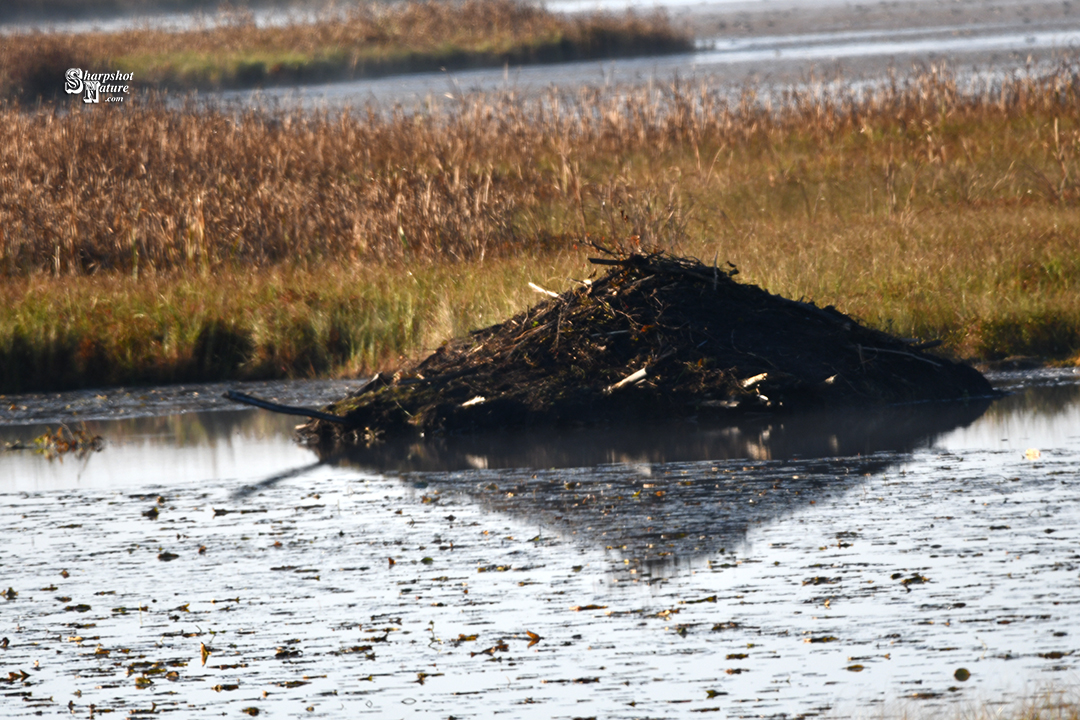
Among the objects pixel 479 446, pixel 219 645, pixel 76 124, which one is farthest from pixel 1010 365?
pixel 76 124

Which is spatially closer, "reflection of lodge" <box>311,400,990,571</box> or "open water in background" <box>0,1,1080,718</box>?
"open water in background" <box>0,1,1080,718</box>

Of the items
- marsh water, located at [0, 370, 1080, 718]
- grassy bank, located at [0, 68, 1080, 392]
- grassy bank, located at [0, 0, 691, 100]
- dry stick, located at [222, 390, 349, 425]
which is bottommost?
marsh water, located at [0, 370, 1080, 718]

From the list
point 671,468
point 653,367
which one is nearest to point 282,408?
point 653,367

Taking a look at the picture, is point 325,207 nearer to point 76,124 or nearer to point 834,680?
point 76,124

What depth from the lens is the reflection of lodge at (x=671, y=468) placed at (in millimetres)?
8391

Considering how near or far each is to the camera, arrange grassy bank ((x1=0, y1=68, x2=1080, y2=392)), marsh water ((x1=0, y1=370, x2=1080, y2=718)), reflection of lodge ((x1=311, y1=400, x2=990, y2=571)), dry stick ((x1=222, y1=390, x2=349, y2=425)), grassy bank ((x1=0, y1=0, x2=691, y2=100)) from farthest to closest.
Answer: grassy bank ((x1=0, y1=0, x2=691, y2=100)) < grassy bank ((x1=0, y1=68, x2=1080, y2=392)) < dry stick ((x1=222, y1=390, x2=349, y2=425)) < reflection of lodge ((x1=311, y1=400, x2=990, y2=571)) < marsh water ((x1=0, y1=370, x2=1080, y2=718))

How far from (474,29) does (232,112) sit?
1098 inches

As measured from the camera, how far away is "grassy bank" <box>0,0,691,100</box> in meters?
47.8

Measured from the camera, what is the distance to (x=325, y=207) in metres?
19.9

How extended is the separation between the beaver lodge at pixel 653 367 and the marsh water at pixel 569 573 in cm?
35

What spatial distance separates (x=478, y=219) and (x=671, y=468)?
30.4 ft

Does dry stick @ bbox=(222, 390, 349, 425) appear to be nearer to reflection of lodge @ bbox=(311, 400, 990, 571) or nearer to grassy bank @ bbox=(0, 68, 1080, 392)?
reflection of lodge @ bbox=(311, 400, 990, 571)

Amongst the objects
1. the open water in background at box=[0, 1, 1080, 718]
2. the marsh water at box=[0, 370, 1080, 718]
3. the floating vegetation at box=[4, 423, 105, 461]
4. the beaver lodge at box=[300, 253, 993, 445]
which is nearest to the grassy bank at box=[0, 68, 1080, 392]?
the beaver lodge at box=[300, 253, 993, 445]

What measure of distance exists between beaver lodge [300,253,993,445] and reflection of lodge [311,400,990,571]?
257mm
